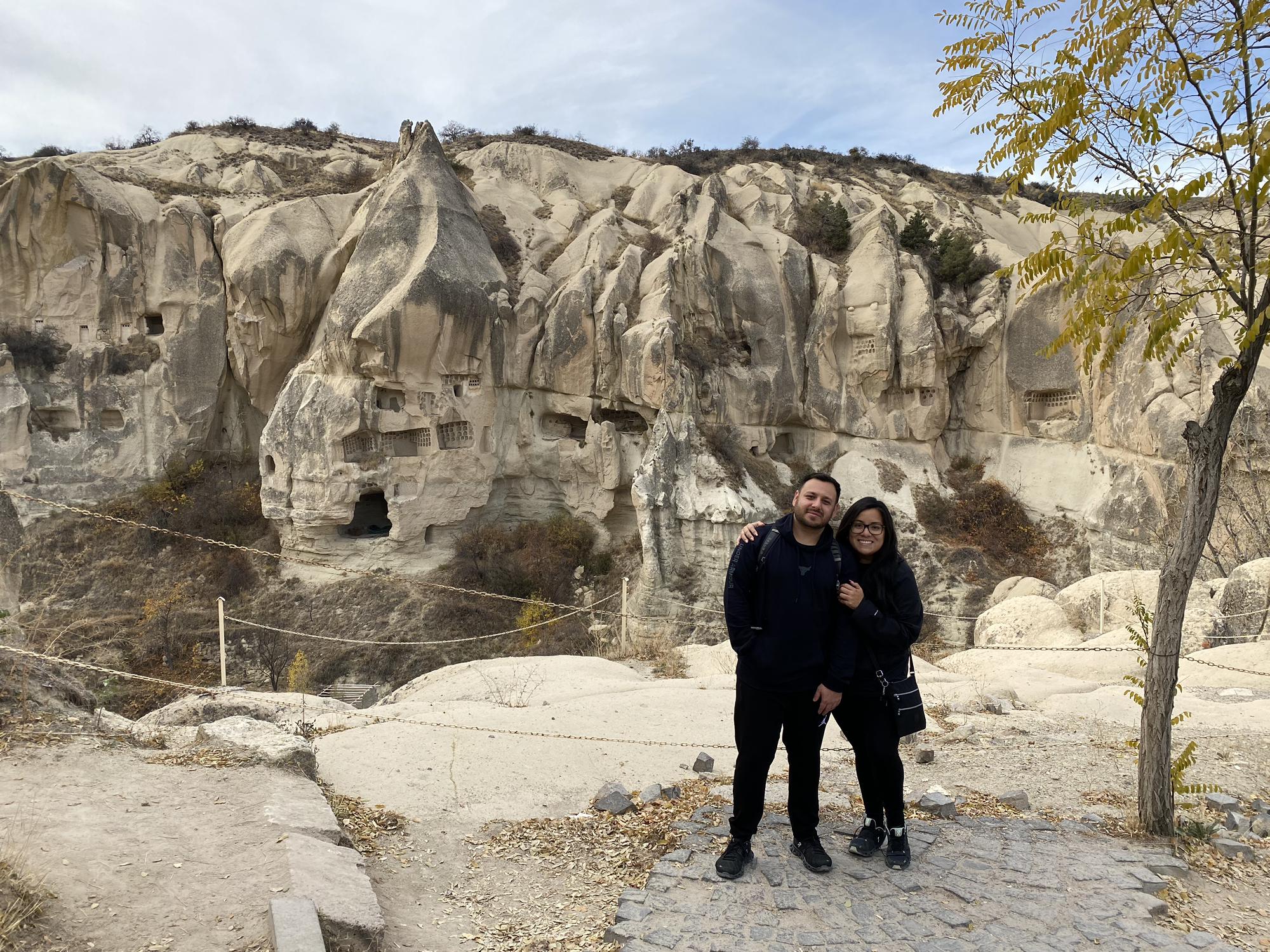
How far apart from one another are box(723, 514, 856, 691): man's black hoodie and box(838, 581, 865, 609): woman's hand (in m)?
0.04

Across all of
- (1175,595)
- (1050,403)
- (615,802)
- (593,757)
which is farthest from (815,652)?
(1050,403)

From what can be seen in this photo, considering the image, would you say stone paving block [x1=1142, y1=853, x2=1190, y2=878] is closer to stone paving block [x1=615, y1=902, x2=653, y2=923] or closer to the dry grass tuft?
stone paving block [x1=615, y1=902, x2=653, y2=923]

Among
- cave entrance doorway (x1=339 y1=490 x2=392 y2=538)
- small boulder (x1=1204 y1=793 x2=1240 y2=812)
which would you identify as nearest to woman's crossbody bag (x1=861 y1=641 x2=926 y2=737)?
small boulder (x1=1204 y1=793 x2=1240 y2=812)

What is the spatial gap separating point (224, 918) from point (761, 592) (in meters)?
2.22

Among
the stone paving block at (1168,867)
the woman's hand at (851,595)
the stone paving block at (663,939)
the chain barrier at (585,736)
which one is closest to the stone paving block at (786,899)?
the stone paving block at (663,939)

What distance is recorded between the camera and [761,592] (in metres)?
3.24

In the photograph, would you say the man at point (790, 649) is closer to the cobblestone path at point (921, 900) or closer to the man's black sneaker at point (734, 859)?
the man's black sneaker at point (734, 859)

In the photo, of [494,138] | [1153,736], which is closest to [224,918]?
[1153,736]

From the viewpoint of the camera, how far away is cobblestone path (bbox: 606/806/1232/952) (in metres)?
2.76

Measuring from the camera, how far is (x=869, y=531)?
3273 millimetres

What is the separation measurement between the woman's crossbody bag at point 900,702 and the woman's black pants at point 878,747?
24 mm

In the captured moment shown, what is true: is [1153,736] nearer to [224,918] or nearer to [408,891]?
[408,891]

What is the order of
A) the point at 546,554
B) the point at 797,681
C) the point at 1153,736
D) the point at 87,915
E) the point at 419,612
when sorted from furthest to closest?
the point at 546,554 < the point at 419,612 < the point at 1153,736 < the point at 797,681 < the point at 87,915

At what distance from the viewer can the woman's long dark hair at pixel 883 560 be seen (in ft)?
10.8
